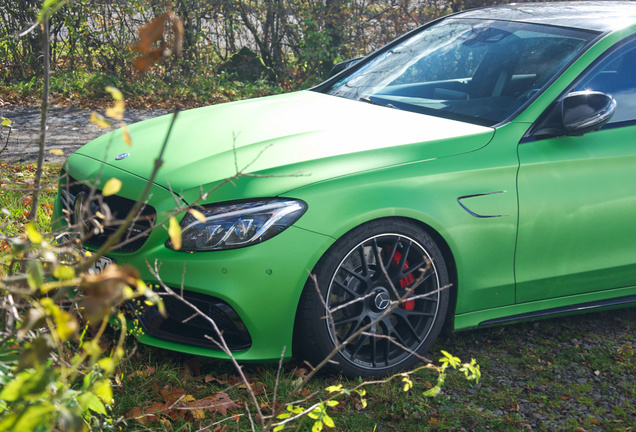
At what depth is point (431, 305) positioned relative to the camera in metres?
3.25

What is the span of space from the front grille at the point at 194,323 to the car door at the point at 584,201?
1.37m

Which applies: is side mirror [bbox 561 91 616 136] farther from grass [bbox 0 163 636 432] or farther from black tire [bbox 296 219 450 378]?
grass [bbox 0 163 636 432]

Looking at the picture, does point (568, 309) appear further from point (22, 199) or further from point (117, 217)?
point (22, 199)

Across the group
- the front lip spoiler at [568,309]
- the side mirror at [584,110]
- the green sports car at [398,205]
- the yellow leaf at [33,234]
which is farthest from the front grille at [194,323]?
the side mirror at [584,110]

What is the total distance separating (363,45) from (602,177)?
26.5ft

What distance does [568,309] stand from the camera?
3.57 meters

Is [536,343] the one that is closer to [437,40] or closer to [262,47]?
[437,40]

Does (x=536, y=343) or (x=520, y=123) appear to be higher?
(x=520, y=123)

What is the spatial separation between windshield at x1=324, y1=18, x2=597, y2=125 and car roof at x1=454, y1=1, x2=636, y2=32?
0.09m

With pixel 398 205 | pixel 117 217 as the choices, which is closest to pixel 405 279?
pixel 398 205

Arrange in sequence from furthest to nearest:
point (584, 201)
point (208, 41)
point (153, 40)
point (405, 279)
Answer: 1. point (208, 41)
2. point (584, 201)
3. point (405, 279)
4. point (153, 40)

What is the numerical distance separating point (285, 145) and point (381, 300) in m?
0.81

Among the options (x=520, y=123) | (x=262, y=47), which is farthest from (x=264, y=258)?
(x=262, y=47)

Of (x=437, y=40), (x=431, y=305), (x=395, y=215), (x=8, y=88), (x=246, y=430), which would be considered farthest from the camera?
(x=8, y=88)
